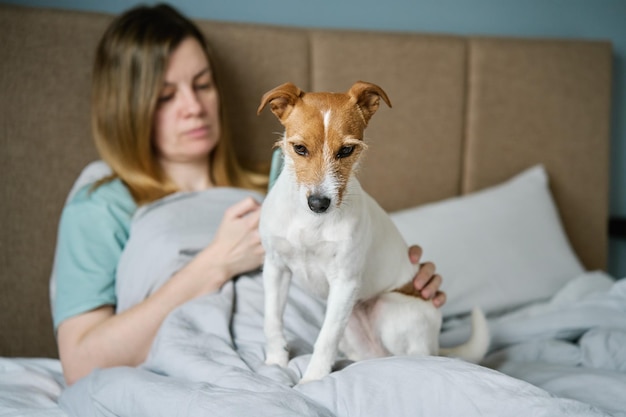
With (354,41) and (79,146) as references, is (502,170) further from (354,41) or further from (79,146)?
(79,146)

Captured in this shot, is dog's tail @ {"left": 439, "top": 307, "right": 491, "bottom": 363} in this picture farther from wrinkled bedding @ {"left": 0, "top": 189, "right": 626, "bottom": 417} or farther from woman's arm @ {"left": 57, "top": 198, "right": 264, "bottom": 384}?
woman's arm @ {"left": 57, "top": 198, "right": 264, "bottom": 384}

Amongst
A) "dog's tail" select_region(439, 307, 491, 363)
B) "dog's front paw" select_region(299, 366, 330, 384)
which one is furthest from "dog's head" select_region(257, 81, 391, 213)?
"dog's tail" select_region(439, 307, 491, 363)

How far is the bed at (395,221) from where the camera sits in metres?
0.91

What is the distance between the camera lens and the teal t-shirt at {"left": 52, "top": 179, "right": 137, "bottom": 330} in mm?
1334

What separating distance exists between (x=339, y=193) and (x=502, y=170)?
1.53 metres

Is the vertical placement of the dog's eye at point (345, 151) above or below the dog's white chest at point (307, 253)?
above

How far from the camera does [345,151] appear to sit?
0.79 meters

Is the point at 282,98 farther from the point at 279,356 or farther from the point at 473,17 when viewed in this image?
the point at 473,17

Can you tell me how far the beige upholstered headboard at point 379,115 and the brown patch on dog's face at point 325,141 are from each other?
104 cm

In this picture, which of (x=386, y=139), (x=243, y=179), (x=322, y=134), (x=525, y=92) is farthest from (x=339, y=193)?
(x=525, y=92)

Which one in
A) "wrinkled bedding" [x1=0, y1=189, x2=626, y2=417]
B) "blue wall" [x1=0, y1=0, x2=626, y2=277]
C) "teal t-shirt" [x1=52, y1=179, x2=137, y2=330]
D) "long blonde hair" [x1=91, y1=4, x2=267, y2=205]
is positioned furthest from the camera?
"blue wall" [x1=0, y1=0, x2=626, y2=277]

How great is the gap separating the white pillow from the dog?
0.57 metres

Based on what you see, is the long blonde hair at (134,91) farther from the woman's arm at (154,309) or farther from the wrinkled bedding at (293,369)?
the woman's arm at (154,309)

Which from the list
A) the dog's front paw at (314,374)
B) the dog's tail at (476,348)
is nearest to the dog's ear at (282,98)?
the dog's front paw at (314,374)
